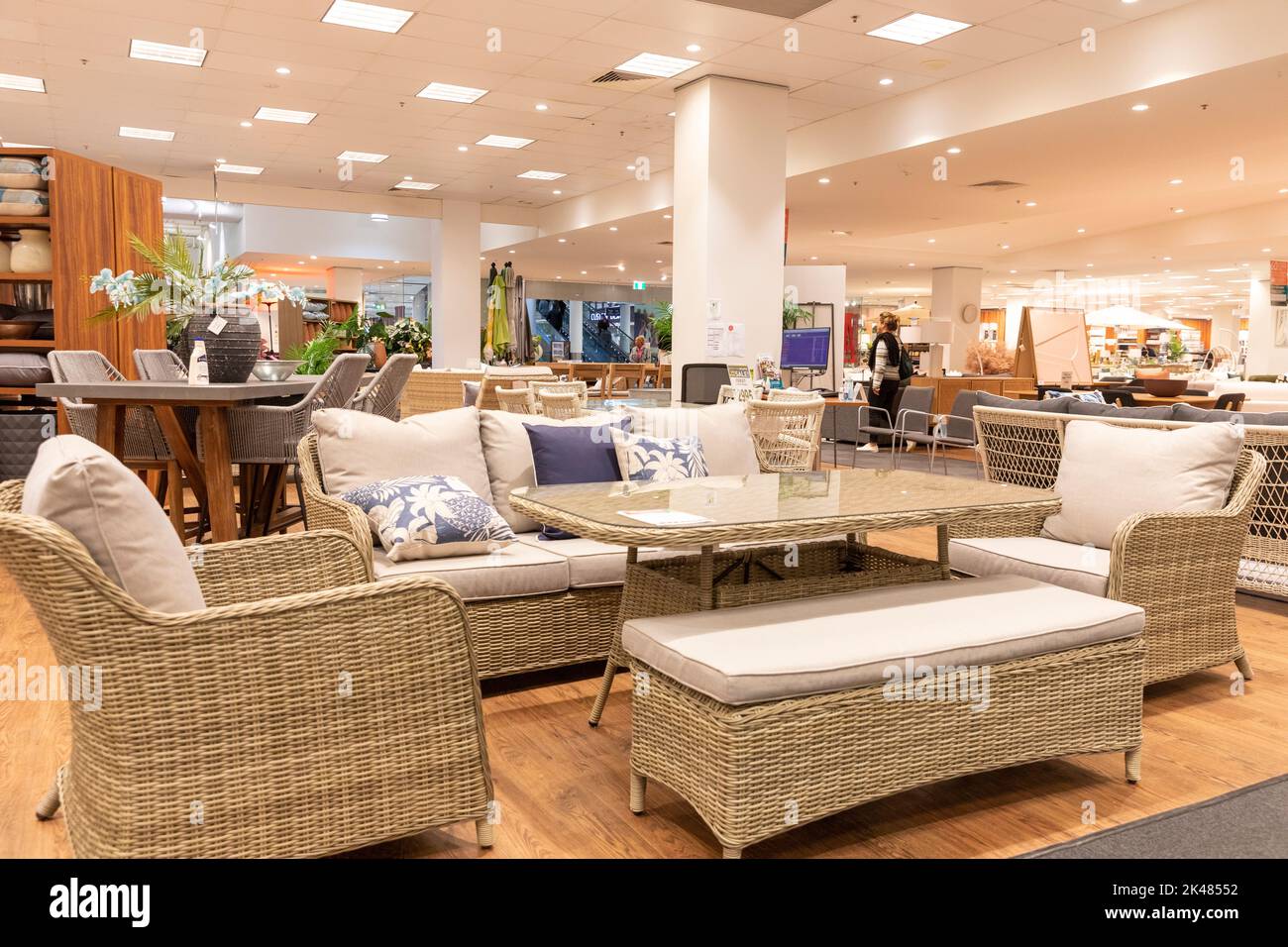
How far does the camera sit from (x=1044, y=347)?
13.4m

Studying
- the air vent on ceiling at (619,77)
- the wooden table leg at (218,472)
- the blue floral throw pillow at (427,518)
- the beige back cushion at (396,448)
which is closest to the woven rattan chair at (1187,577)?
the blue floral throw pillow at (427,518)

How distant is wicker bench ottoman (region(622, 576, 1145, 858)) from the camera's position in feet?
6.73

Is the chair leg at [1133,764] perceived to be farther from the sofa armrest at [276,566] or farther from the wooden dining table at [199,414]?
the wooden dining table at [199,414]

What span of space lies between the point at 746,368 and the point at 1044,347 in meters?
6.75

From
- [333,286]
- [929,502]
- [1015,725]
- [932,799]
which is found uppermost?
[333,286]

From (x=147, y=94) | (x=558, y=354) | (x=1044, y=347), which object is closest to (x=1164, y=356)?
(x=1044, y=347)

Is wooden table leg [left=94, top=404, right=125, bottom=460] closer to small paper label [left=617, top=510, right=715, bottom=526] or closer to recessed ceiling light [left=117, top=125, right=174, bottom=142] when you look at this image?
small paper label [left=617, top=510, right=715, bottom=526]

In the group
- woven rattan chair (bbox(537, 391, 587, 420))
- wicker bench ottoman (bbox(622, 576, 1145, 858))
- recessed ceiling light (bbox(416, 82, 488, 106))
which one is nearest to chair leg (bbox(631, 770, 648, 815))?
wicker bench ottoman (bbox(622, 576, 1145, 858))

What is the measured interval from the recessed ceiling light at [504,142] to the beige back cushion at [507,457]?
7.99 metres
